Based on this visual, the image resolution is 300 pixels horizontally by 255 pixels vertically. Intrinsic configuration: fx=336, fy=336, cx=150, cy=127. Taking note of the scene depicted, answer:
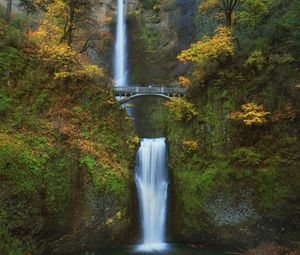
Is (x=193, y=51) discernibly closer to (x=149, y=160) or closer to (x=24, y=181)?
(x=149, y=160)

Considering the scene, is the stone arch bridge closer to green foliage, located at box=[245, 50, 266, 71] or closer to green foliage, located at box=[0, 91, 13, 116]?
green foliage, located at box=[245, 50, 266, 71]

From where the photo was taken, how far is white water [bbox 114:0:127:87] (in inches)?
1246

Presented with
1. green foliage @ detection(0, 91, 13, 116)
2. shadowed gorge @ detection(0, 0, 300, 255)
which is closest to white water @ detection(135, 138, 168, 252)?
shadowed gorge @ detection(0, 0, 300, 255)

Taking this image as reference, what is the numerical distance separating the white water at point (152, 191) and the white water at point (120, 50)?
13.8 metres

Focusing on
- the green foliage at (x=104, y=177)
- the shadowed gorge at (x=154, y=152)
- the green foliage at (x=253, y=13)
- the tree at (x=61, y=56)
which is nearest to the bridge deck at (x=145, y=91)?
the shadowed gorge at (x=154, y=152)

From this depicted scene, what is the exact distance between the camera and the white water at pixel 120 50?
31.7 meters

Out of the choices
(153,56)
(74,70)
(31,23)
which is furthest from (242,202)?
(31,23)

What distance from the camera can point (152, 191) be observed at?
56.0 feet

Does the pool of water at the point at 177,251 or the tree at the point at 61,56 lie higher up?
the tree at the point at 61,56

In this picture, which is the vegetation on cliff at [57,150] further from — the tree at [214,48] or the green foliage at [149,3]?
the green foliage at [149,3]

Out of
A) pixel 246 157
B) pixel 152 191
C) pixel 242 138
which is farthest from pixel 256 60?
pixel 152 191

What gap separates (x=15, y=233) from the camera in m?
11.9

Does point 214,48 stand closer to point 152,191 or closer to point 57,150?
point 152,191

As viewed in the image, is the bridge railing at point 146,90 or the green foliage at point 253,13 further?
the bridge railing at point 146,90
